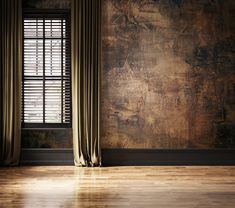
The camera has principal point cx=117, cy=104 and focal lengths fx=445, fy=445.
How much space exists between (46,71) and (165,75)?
2.06 m

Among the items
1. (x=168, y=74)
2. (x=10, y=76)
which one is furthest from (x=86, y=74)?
(x=168, y=74)

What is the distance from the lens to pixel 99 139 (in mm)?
7512

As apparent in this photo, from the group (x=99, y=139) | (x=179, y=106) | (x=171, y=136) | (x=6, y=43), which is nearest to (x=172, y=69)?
(x=179, y=106)

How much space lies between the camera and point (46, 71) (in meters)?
7.75

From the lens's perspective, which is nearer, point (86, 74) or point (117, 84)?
point (86, 74)

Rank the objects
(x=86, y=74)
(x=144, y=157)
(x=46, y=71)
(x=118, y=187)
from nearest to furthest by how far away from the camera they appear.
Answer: (x=118, y=187), (x=86, y=74), (x=144, y=157), (x=46, y=71)

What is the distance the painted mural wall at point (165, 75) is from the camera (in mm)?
7609

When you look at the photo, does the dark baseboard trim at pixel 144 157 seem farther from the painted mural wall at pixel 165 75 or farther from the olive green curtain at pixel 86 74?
the olive green curtain at pixel 86 74

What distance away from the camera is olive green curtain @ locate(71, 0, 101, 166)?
24.6 feet

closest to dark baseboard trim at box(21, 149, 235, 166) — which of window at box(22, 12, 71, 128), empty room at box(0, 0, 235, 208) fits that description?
empty room at box(0, 0, 235, 208)

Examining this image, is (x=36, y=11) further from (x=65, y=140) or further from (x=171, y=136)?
(x=171, y=136)

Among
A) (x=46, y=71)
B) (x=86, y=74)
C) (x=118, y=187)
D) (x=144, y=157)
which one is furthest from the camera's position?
(x=46, y=71)

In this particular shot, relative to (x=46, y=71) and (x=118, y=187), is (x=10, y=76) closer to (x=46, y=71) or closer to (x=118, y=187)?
(x=46, y=71)

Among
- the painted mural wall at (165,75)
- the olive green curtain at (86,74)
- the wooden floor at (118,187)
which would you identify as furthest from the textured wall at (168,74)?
the wooden floor at (118,187)
